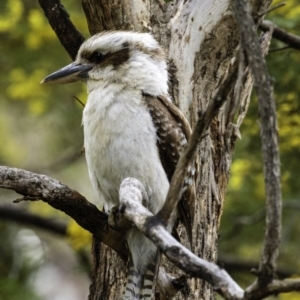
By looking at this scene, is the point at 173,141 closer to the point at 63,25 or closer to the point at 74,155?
the point at 63,25

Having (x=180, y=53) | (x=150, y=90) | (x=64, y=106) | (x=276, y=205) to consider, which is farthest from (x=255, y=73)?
(x=64, y=106)

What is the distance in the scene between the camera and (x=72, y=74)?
409 cm

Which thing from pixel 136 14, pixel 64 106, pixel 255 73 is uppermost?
pixel 64 106

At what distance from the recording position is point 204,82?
4.10m

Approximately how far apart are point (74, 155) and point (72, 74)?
3.02 metres

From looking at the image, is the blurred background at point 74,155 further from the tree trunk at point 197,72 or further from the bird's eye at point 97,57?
the bird's eye at point 97,57

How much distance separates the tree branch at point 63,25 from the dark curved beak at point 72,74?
31 centimetres

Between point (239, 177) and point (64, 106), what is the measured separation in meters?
1.77

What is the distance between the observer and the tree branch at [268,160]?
7.27ft

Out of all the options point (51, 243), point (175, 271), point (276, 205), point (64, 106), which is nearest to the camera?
point (276, 205)

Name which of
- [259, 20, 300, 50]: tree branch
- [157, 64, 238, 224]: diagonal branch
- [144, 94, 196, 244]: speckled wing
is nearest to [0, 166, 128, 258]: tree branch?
[144, 94, 196, 244]: speckled wing

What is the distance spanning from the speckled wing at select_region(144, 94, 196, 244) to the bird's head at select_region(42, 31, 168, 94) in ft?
0.57

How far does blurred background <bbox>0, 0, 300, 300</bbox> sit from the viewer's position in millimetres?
5434

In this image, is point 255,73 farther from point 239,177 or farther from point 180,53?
point 239,177
